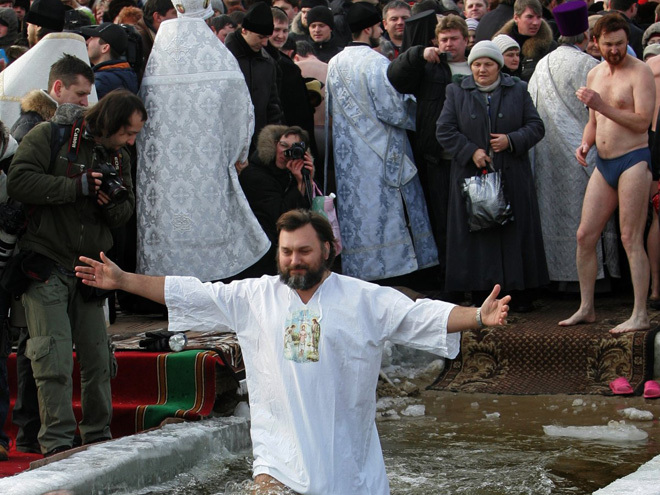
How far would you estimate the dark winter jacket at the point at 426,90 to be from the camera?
361 inches

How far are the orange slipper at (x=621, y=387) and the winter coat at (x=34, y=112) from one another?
13.0ft

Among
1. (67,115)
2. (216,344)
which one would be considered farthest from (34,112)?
(216,344)

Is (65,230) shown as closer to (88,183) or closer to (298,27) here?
(88,183)

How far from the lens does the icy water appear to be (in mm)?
6207

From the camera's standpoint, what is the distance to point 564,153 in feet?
30.4

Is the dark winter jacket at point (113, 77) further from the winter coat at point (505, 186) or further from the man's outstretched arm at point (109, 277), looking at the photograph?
the man's outstretched arm at point (109, 277)

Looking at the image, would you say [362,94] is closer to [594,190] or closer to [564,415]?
[594,190]

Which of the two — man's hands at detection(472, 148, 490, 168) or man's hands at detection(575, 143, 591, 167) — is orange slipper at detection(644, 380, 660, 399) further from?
man's hands at detection(472, 148, 490, 168)

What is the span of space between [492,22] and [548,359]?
3.84 meters

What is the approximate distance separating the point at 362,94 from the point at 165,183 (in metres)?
1.87

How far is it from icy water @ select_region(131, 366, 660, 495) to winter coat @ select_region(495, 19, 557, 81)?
3.10 m

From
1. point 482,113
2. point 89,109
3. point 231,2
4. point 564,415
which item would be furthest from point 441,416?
point 231,2

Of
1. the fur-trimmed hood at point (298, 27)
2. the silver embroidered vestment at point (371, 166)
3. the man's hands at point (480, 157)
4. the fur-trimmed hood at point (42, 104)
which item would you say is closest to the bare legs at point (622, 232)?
the man's hands at point (480, 157)

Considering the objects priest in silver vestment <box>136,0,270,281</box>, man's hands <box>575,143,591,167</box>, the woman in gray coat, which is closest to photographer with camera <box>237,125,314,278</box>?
priest in silver vestment <box>136,0,270,281</box>
